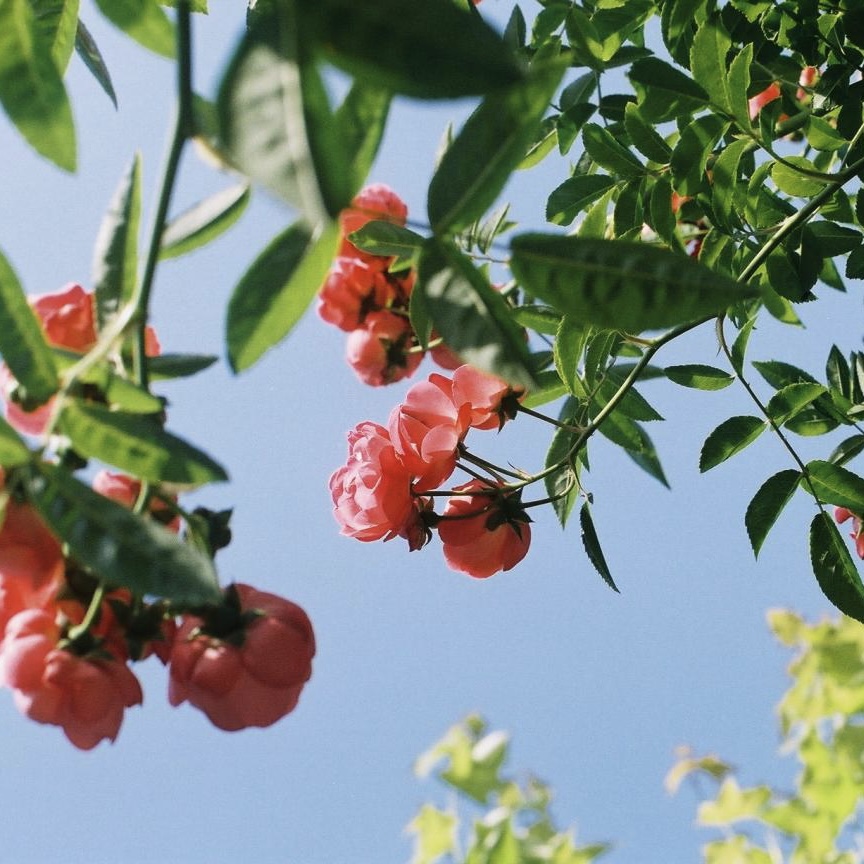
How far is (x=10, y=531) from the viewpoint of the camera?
1.73 feet

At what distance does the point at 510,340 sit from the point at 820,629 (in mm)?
2675

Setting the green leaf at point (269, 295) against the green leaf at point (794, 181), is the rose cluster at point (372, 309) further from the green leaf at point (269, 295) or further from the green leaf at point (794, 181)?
the green leaf at point (269, 295)

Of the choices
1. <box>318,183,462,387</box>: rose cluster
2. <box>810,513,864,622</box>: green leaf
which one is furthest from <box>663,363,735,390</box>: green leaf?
<box>318,183,462,387</box>: rose cluster

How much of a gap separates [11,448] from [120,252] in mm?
134

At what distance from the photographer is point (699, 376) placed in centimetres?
99

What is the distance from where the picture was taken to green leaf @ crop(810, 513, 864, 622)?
93cm

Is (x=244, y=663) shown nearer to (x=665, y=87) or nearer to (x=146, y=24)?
(x=146, y=24)

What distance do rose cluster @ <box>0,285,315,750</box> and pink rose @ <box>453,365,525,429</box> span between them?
1.04 ft

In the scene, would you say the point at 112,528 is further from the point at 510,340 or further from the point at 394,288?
the point at 394,288

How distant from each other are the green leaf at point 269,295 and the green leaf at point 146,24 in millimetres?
195

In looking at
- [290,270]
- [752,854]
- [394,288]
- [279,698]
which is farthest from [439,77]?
[752,854]

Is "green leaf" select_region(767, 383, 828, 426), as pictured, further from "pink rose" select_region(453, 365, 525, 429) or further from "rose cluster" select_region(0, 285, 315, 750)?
"rose cluster" select_region(0, 285, 315, 750)

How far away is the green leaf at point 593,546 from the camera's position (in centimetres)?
88

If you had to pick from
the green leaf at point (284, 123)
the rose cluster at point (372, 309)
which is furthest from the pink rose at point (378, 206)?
the green leaf at point (284, 123)
